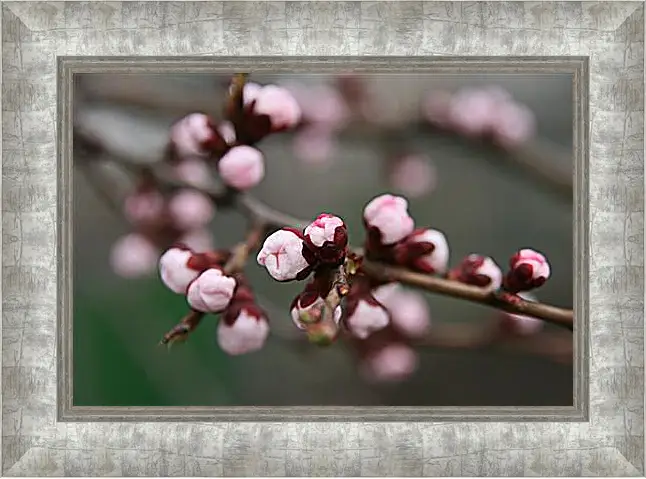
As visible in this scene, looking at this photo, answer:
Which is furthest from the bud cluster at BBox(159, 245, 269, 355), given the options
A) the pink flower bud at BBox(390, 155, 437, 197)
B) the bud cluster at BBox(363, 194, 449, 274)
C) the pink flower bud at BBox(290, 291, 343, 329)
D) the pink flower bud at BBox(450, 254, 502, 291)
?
the pink flower bud at BBox(390, 155, 437, 197)

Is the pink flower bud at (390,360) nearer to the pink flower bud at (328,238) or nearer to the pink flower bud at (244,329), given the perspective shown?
the pink flower bud at (244,329)

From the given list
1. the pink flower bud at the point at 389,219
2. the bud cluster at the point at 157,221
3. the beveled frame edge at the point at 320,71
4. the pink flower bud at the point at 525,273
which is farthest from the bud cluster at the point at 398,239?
the bud cluster at the point at 157,221

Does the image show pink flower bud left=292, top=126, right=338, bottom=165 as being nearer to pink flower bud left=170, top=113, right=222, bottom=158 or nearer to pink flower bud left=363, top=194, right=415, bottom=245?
pink flower bud left=170, top=113, right=222, bottom=158

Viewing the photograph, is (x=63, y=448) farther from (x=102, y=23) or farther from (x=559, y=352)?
(x=559, y=352)

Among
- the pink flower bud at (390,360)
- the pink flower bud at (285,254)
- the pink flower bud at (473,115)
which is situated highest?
the pink flower bud at (473,115)

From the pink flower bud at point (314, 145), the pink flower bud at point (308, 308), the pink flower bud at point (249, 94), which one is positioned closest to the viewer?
the pink flower bud at point (308, 308)

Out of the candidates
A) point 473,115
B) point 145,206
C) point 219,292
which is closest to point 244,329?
point 219,292

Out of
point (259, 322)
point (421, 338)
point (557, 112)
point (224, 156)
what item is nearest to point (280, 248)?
point (259, 322)
